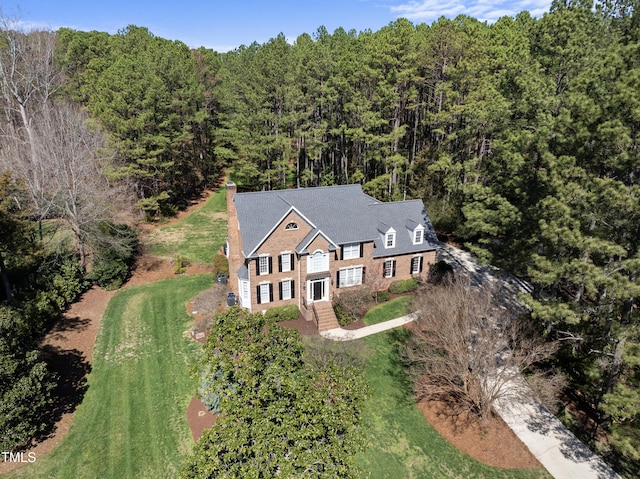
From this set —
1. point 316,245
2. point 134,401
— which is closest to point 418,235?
point 316,245

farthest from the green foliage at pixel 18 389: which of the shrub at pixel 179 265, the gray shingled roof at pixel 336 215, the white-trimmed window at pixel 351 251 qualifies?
the white-trimmed window at pixel 351 251

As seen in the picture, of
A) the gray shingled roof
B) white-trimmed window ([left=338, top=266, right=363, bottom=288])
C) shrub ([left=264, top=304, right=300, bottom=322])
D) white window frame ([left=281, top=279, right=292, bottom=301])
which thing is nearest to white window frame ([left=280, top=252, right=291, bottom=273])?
Result: white window frame ([left=281, top=279, right=292, bottom=301])

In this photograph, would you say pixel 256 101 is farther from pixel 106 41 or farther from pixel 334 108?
pixel 106 41

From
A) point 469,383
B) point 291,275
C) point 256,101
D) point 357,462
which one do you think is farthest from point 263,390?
point 256,101

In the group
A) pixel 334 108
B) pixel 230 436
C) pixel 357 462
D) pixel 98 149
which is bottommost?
pixel 357 462

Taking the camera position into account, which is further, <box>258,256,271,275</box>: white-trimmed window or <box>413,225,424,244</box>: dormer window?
<box>413,225,424,244</box>: dormer window

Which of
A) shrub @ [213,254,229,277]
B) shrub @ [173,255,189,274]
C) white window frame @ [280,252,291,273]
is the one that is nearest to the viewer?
white window frame @ [280,252,291,273]

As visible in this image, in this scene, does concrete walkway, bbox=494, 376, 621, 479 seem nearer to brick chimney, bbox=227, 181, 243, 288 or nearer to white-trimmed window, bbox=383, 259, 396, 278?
white-trimmed window, bbox=383, 259, 396, 278
